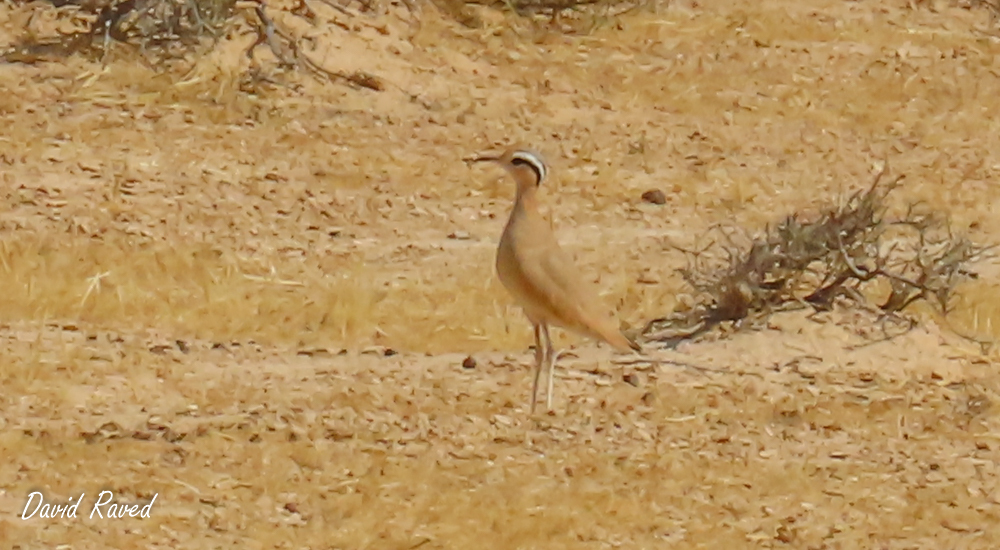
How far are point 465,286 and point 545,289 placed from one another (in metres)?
1.61

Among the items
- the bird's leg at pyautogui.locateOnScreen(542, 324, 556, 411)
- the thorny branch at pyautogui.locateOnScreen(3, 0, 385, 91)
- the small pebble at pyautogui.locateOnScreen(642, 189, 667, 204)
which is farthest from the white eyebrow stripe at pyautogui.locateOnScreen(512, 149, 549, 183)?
the thorny branch at pyautogui.locateOnScreen(3, 0, 385, 91)

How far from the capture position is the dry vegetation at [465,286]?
590 centimetres

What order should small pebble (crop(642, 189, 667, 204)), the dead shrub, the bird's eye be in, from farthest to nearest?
1. small pebble (crop(642, 189, 667, 204))
2. the dead shrub
3. the bird's eye

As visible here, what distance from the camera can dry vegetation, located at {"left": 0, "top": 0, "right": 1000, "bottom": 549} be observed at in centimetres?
590

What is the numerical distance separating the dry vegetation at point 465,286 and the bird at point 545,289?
18 cm

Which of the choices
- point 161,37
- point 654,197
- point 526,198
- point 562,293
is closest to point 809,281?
point 526,198

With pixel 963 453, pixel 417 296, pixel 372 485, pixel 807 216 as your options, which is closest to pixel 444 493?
pixel 372 485

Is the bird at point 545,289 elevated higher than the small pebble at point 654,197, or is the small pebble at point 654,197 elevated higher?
the bird at point 545,289

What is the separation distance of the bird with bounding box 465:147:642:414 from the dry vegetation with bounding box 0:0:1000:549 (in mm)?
177

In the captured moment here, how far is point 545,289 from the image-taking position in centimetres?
670

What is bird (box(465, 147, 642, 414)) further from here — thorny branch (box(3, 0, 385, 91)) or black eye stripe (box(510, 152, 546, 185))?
thorny branch (box(3, 0, 385, 91))

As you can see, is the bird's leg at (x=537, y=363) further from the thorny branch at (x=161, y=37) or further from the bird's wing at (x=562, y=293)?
the thorny branch at (x=161, y=37)

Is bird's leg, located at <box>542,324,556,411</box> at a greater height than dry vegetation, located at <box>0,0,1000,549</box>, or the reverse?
bird's leg, located at <box>542,324,556,411</box>

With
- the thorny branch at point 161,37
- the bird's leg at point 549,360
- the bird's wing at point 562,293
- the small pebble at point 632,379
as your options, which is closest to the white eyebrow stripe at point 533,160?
the bird's wing at point 562,293
